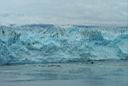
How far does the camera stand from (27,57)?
11.1 m

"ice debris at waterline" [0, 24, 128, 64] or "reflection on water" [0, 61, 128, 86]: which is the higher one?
"ice debris at waterline" [0, 24, 128, 64]

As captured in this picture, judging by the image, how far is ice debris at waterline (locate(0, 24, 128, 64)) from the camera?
1092cm

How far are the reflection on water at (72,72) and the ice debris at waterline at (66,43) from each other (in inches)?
7.6

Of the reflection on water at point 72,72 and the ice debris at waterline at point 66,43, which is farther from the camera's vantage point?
the ice debris at waterline at point 66,43

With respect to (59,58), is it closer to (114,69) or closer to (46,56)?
(46,56)

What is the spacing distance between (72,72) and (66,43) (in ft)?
4.02

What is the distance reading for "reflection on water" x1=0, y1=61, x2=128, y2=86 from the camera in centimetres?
910

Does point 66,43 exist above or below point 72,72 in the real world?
above

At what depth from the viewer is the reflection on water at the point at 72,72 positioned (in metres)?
9.10

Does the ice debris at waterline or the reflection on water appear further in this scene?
the ice debris at waterline

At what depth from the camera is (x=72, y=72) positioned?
33.2 ft

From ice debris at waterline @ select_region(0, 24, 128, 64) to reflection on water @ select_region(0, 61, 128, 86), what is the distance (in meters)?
0.19

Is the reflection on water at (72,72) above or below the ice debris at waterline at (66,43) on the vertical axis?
below

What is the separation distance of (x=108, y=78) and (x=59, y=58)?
2255mm
